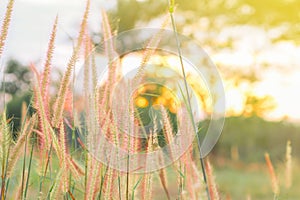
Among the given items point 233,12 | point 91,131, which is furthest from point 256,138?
point 91,131

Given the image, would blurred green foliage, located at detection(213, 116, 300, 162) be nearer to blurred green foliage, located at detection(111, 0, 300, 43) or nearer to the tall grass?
blurred green foliage, located at detection(111, 0, 300, 43)

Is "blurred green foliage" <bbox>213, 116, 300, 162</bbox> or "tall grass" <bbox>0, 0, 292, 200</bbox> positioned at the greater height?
"blurred green foliage" <bbox>213, 116, 300, 162</bbox>

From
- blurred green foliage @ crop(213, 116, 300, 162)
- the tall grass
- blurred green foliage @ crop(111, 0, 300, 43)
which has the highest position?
blurred green foliage @ crop(111, 0, 300, 43)

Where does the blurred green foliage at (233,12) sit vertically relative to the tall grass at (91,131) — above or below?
above

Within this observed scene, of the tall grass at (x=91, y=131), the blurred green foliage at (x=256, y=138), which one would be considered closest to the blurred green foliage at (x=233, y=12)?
the blurred green foliage at (x=256, y=138)

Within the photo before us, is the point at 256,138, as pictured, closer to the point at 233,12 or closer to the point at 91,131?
the point at 233,12

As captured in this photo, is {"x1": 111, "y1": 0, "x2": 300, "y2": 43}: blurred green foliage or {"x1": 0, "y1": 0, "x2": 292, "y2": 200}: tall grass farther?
{"x1": 111, "y1": 0, "x2": 300, "y2": 43}: blurred green foliage

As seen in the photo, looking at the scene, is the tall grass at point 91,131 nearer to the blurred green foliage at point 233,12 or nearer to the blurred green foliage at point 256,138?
the blurred green foliage at point 256,138

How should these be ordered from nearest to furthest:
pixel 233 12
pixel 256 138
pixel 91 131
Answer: pixel 91 131 < pixel 256 138 < pixel 233 12

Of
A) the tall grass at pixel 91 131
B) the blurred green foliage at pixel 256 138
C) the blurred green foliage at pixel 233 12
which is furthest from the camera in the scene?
the blurred green foliage at pixel 233 12

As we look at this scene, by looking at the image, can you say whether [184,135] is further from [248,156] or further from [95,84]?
[248,156]

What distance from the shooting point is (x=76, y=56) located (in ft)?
2.20

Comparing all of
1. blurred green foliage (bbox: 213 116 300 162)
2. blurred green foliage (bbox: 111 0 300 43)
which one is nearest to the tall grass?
blurred green foliage (bbox: 213 116 300 162)

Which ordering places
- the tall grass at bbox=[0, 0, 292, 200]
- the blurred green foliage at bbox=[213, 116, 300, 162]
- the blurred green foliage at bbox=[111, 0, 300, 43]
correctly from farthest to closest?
the blurred green foliage at bbox=[111, 0, 300, 43]
the blurred green foliage at bbox=[213, 116, 300, 162]
the tall grass at bbox=[0, 0, 292, 200]
